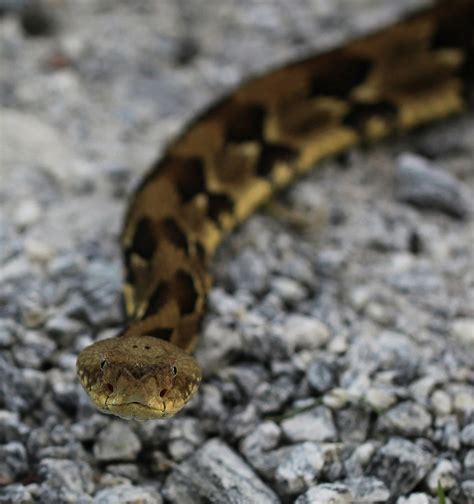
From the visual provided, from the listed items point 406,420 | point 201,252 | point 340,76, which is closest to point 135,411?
point 406,420

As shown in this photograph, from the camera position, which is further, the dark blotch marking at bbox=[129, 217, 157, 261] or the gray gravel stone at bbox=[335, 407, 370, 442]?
the dark blotch marking at bbox=[129, 217, 157, 261]

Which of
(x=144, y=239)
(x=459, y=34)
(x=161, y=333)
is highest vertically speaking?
(x=459, y=34)

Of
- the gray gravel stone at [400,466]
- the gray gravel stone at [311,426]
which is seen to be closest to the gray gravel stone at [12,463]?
the gray gravel stone at [311,426]

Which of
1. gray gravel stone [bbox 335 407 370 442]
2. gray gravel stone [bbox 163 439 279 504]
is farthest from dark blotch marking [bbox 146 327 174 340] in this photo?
gray gravel stone [bbox 335 407 370 442]

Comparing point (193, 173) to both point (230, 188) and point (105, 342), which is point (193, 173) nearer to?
point (230, 188)

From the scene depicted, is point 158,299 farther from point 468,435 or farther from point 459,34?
point 459,34

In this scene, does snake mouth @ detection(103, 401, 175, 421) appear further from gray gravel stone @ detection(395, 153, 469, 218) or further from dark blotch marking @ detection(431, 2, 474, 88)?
dark blotch marking @ detection(431, 2, 474, 88)
